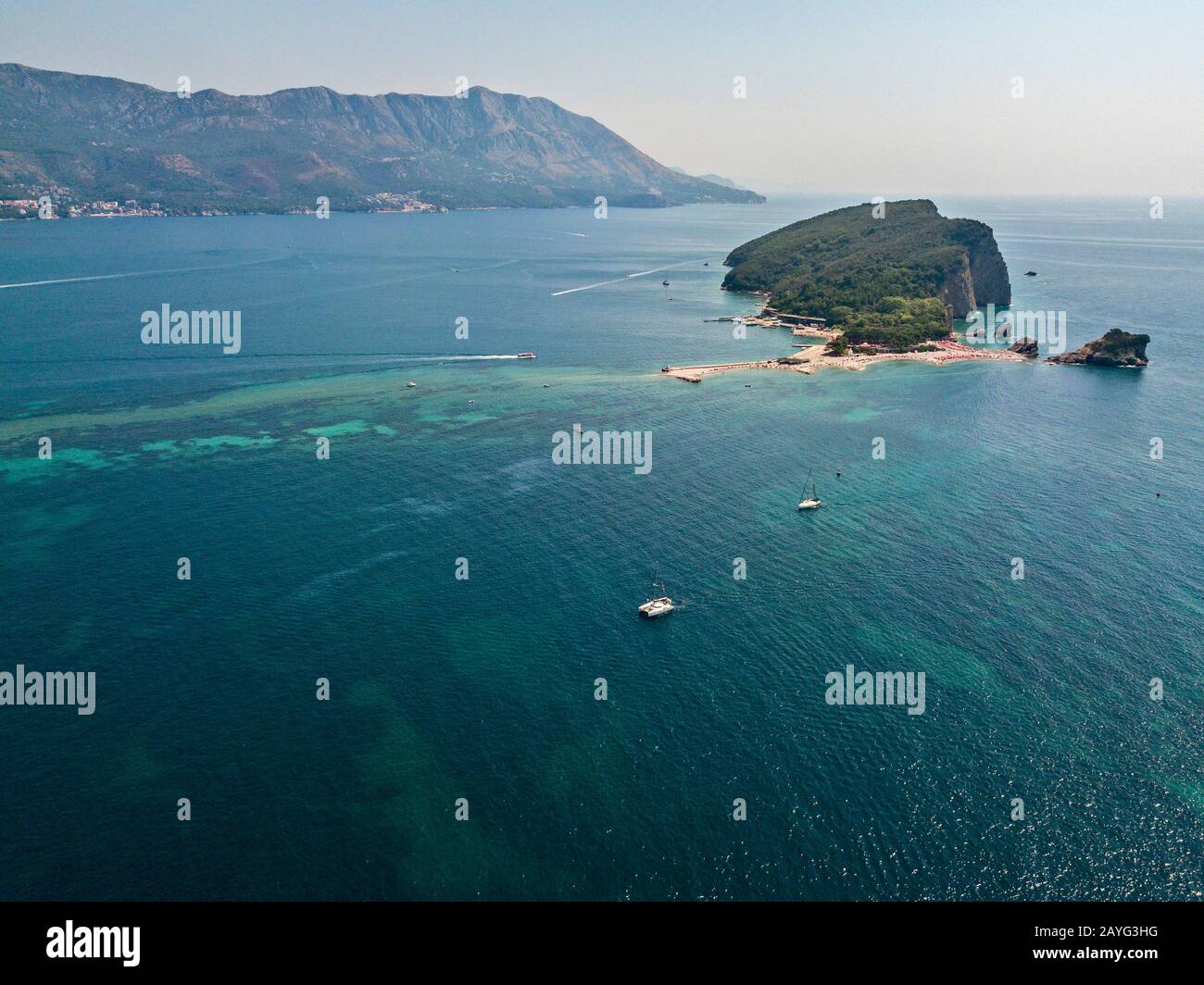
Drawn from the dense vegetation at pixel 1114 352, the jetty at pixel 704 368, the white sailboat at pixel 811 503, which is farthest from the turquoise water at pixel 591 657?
the dense vegetation at pixel 1114 352

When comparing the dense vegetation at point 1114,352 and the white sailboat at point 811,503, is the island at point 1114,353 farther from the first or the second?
the white sailboat at point 811,503

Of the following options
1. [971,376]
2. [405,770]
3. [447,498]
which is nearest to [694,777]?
[405,770]

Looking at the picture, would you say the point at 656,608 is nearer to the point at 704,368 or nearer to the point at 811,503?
the point at 811,503

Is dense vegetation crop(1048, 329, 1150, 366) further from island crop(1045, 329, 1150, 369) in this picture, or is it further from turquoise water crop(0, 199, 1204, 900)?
turquoise water crop(0, 199, 1204, 900)

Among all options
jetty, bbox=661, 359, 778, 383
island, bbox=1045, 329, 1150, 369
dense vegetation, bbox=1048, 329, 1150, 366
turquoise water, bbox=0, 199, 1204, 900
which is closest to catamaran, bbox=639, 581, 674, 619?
turquoise water, bbox=0, 199, 1204, 900

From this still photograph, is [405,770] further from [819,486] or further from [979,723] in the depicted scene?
[819,486]
